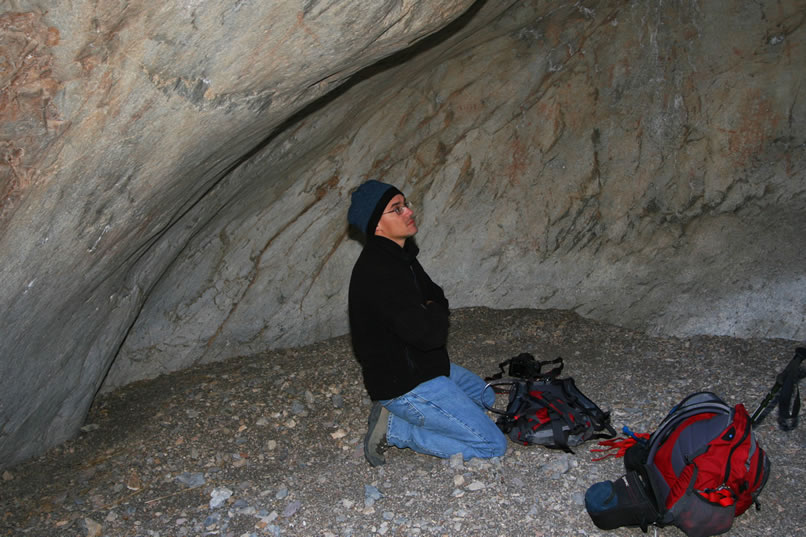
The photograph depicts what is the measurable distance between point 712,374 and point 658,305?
1290mm

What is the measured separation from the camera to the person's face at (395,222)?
166 inches

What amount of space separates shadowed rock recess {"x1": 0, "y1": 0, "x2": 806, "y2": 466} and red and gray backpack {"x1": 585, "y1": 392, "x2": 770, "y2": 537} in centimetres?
264

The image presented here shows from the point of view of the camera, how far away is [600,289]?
6.74 meters

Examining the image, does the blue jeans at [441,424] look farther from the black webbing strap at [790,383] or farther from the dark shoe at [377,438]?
the black webbing strap at [790,383]

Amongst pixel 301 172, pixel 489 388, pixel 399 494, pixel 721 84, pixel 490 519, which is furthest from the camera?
pixel 721 84

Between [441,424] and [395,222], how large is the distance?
3.96ft

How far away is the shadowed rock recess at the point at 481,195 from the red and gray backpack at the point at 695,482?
2635 millimetres

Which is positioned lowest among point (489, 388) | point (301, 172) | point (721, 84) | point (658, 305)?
point (658, 305)

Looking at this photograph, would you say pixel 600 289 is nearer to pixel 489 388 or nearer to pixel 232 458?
pixel 489 388

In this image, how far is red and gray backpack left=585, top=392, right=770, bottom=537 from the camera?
133 inches

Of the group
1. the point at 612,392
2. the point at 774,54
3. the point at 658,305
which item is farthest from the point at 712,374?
the point at 774,54

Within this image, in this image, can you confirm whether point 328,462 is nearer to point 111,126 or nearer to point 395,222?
point 395,222

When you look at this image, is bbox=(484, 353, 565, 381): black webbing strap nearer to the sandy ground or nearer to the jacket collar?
the sandy ground

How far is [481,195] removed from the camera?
6723 mm
